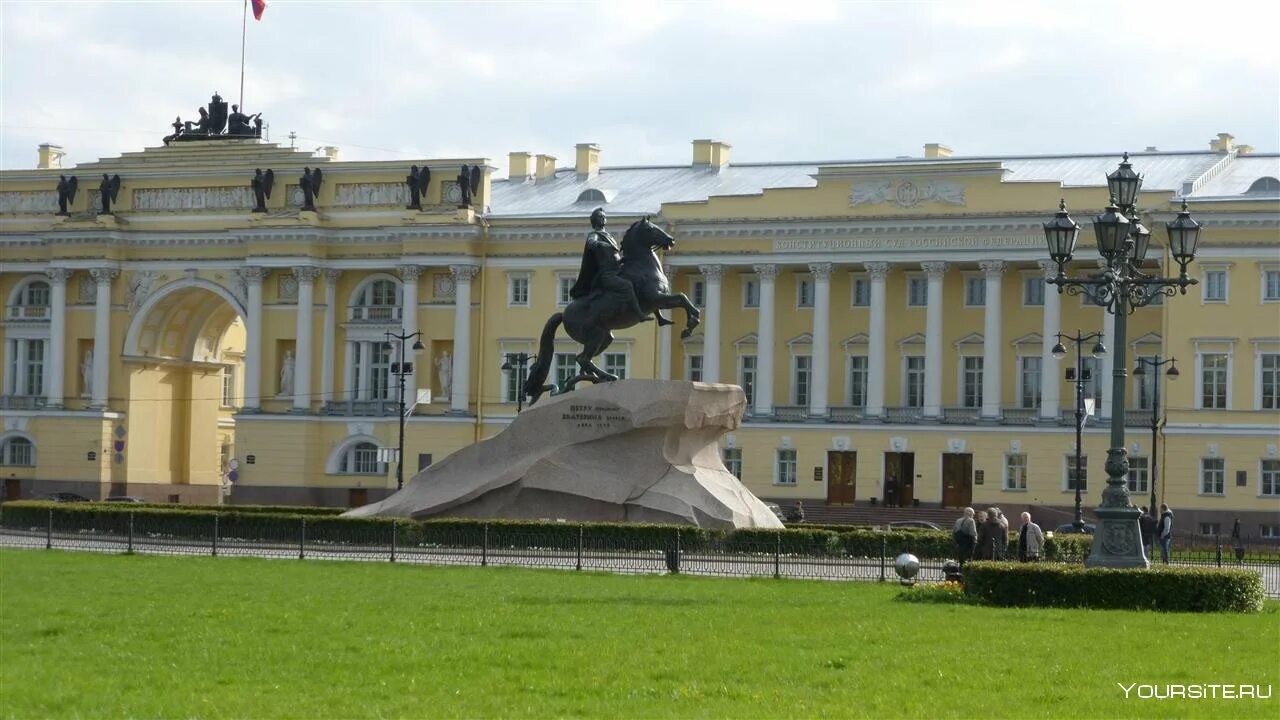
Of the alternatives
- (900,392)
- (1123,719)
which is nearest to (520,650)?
(1123,719)

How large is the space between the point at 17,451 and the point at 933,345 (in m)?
39.9

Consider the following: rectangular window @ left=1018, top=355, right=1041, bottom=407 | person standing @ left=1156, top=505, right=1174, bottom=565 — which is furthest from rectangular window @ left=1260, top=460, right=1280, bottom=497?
person standing @ left=1156, top=505, right=1174, bottom=565

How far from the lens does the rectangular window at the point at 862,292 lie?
268 ft

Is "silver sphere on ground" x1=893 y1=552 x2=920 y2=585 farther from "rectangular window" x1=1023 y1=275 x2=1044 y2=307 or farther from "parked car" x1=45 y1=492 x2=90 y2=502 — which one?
"parked car" x1=45 y1=492 x2=90 y2=502

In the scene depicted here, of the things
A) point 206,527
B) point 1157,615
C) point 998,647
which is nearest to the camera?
point 998,647

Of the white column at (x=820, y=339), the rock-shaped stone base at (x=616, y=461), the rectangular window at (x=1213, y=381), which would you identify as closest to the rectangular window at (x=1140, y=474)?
the rectangular window at (x=1213, y=381)

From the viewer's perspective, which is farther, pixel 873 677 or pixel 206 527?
pixel 206 527

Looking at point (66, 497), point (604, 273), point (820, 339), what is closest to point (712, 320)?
point (820, 339)

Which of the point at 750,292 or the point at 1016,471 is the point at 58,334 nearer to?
the point at 750,292

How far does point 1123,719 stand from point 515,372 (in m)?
69.4

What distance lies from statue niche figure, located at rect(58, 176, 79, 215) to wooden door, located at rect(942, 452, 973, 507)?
1549 inches

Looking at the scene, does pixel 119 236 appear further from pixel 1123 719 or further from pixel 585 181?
pixel 1123 719

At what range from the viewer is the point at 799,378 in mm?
83062

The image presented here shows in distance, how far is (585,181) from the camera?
91.6 metres
